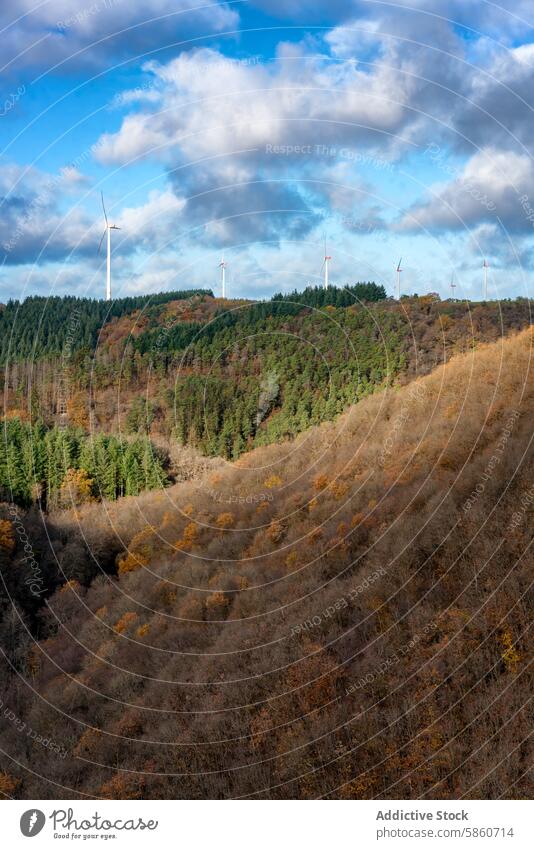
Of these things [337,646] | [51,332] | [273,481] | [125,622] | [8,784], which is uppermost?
[51,332]

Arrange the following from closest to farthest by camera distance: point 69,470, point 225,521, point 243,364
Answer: point 225,521 < point 69,470 < point 243,364

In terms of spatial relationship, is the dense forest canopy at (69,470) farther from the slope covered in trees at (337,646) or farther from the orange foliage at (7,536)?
the slope covered in trees at (337,646)

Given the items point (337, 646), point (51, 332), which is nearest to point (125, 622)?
point (337, 646)

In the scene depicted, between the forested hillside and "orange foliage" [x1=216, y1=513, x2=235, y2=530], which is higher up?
the forested hillside

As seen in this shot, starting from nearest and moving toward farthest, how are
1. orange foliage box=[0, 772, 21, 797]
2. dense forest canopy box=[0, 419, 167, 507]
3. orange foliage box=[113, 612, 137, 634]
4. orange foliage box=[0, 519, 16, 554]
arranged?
orange foliage box=[0, 772, 21, 797], orange foliage box=[113, 612, 137, 634], orange foliage box=[0, 519, 16, 554], dense forest canopy box=[0, 419, 167, 507]

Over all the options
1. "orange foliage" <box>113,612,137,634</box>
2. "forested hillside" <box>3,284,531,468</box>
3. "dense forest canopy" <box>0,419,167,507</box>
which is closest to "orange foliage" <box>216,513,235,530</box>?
"orange foliage" <box>113,612,137,634</box>

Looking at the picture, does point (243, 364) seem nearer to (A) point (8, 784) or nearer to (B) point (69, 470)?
(B) point (69, 470)

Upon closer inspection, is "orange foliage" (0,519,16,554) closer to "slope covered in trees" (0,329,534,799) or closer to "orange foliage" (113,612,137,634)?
"slope covered in trees" (0,329,534,799)

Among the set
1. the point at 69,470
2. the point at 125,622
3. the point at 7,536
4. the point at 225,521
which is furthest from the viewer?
the point at 69,470

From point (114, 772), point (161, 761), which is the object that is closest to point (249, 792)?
point (161, 761)
